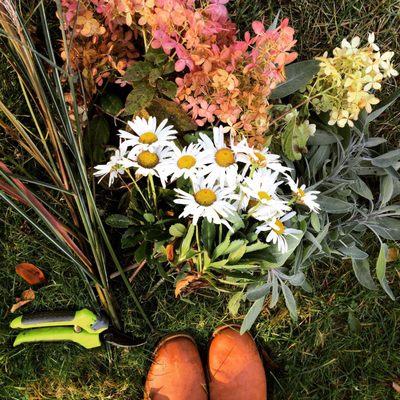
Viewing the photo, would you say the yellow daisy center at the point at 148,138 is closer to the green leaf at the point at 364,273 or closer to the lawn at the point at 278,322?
the lawn at the point at 278,322

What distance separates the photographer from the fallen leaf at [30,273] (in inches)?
62.5

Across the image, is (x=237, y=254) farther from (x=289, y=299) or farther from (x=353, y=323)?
(x=353, y=323)

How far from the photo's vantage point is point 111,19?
3.78 feet

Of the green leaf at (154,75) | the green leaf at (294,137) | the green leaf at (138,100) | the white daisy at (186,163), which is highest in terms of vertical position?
the green leaf at (154,75)

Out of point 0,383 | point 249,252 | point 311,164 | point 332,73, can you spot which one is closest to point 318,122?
point 311,164

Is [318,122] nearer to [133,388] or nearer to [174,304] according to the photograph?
Answer: [174,304]

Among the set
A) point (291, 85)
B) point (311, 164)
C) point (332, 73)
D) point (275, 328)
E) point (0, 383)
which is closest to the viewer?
point (332, 73)

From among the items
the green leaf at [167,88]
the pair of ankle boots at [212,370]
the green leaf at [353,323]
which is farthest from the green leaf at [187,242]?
the green leaf at [353,323]

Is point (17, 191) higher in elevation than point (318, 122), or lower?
higher

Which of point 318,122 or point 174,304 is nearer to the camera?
point 318,122

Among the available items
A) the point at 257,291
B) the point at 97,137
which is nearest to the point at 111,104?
the point at 97,137

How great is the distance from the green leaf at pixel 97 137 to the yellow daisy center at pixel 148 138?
0.88 ft

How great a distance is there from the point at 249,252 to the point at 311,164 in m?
0.35

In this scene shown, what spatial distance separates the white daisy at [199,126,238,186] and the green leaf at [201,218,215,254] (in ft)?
0.48
